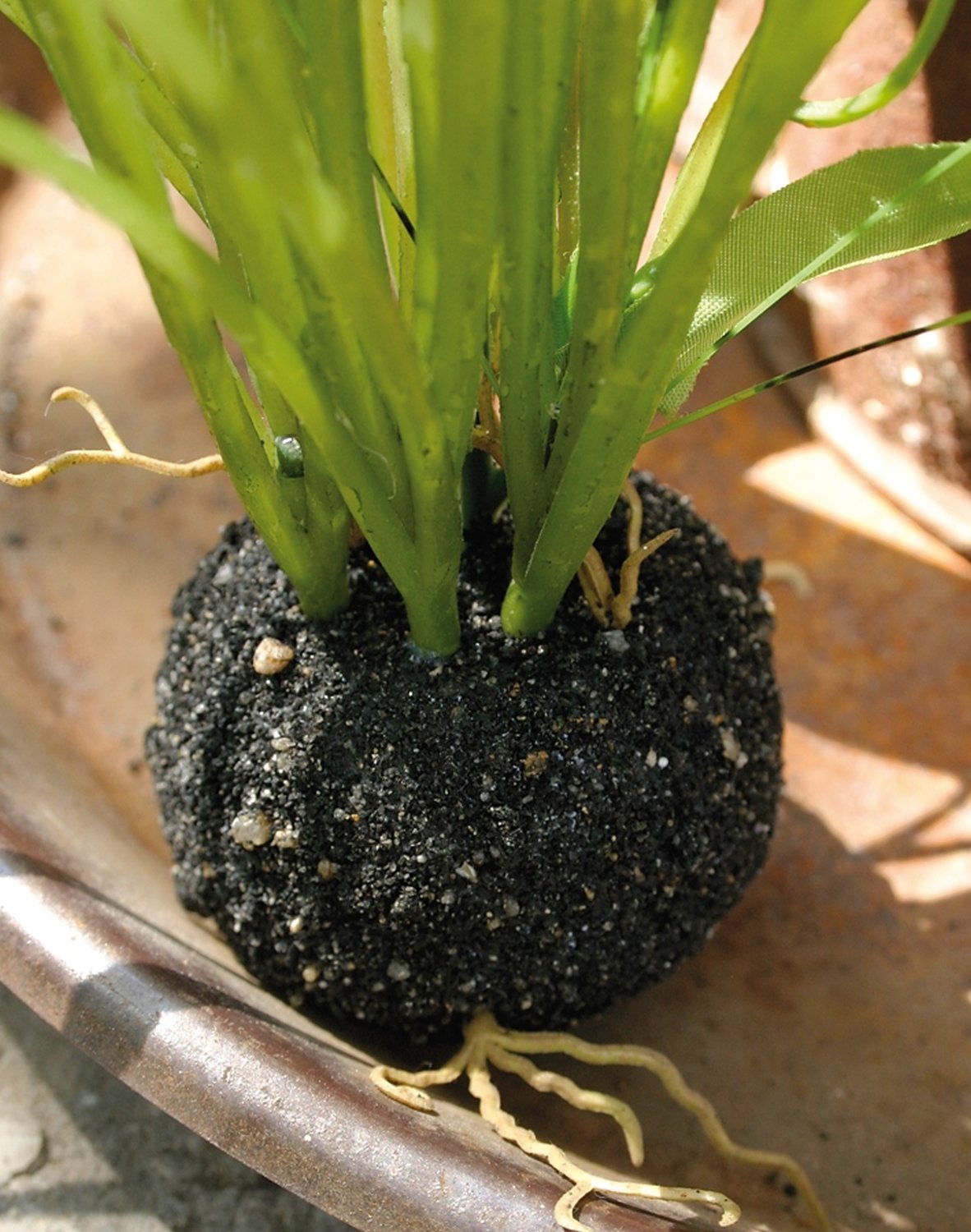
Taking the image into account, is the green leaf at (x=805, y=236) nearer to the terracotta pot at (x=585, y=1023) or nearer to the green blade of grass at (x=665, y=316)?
the green blade of grass at (x=665, y=316)

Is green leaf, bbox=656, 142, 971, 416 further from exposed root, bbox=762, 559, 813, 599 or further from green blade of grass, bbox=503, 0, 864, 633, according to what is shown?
exposed root, bbox=762, 559, 813, 599

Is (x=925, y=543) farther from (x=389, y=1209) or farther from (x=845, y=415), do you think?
(x=389, y=1209)

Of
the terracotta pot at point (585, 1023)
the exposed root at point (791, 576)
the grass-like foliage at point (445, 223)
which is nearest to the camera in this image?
the grass-like foliage at point (445, 223)

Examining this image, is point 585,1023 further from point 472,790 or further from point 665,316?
point 665,316

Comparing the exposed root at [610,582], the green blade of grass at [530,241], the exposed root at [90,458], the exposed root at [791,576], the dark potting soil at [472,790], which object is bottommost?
the dark potting soil at [472,790]

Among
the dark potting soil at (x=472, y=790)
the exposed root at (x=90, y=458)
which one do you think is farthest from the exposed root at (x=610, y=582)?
the exposed root at (x=90, y=458)
